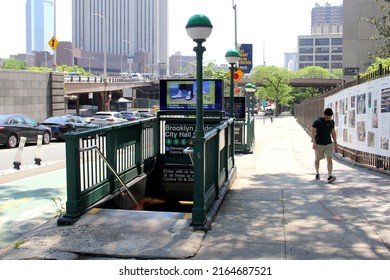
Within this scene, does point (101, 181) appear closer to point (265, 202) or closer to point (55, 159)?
point (265, 202)

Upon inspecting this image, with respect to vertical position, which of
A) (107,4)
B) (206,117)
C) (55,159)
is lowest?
(55,159)

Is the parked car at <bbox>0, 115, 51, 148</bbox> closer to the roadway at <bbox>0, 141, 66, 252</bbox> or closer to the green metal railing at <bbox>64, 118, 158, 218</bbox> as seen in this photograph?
the roadway at <bbox>0, 141, 66, 252</bbox>

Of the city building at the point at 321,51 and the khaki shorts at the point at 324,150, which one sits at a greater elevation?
the city building at the point at 321,51

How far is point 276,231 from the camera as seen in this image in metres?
5.94

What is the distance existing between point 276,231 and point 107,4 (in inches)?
4581

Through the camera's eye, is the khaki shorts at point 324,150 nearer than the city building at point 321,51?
Yes

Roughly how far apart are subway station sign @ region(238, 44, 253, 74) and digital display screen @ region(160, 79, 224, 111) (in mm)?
13979

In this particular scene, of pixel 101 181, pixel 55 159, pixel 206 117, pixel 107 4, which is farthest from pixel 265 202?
pixel 107 4

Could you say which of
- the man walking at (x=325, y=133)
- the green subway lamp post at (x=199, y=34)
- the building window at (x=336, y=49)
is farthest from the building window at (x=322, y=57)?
the green subway lamp post at (x=199, y=34)

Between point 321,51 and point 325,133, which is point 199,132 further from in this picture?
point 321,51

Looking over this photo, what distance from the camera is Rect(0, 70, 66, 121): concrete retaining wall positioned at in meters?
30.3

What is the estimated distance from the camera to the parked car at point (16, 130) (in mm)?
19469

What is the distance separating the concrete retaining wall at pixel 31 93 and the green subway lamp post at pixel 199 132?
26.6 metres

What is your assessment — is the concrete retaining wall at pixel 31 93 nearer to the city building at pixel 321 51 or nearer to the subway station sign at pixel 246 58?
the subway station sign at pixel 246 58
